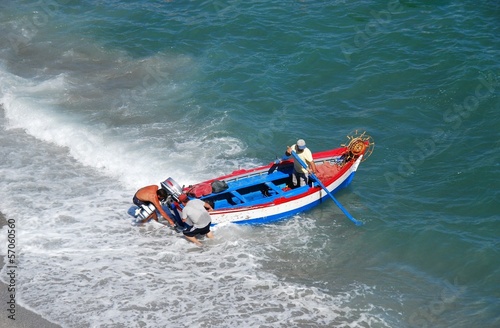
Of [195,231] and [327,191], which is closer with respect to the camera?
[195,231]

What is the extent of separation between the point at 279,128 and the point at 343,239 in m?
6.14

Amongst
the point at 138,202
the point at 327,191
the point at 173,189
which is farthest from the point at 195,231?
the point at 327,191

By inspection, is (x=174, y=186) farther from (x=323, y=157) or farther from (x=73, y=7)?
(x=73, y=7)

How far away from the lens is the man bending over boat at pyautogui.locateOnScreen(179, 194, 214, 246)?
17891mm

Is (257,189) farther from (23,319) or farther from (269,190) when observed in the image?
(23,319)

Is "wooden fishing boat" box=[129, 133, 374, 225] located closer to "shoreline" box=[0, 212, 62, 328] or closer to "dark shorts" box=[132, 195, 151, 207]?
"dark shorts" box=[132, 195, 151, 207]

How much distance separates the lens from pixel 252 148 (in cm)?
2303

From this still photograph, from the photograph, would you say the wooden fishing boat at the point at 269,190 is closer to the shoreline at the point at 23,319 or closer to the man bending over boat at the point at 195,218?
the man bending over boat at the point at 195,218

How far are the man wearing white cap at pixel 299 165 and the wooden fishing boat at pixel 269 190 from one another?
0.60 ft

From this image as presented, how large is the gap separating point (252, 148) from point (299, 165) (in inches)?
149

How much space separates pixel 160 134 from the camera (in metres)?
23.8

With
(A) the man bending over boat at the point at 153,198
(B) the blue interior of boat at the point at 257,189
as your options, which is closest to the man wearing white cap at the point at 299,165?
(B) the blue interior of boat at the point at 257,189

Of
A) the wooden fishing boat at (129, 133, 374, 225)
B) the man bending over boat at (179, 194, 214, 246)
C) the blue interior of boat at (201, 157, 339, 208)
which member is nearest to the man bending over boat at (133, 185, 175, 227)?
the wooden fishing boat at (129, 133, 374, 225)

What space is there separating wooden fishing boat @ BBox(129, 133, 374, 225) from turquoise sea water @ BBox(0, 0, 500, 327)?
0.49 meters
